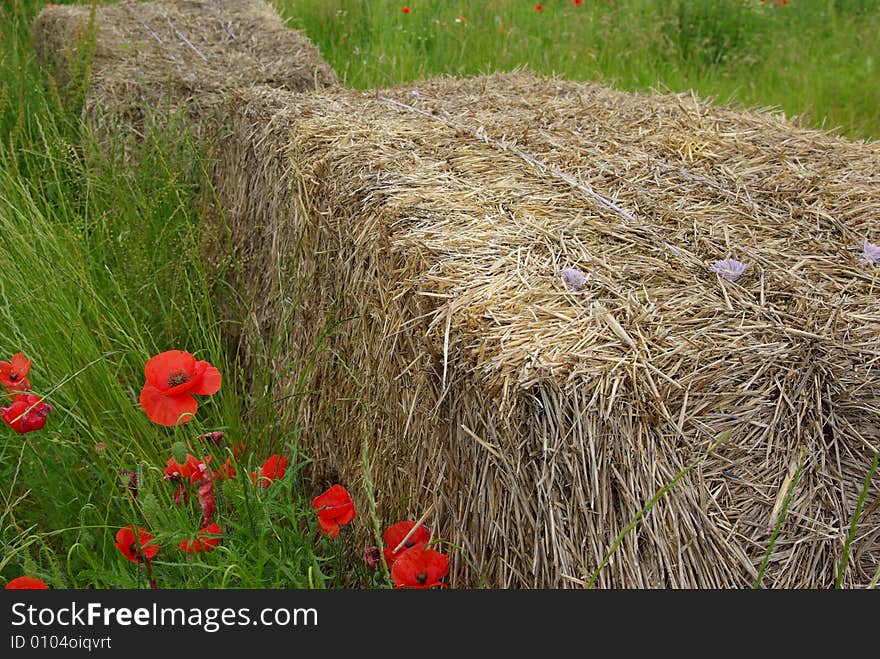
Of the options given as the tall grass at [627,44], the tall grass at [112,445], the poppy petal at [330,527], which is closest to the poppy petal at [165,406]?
the tall grass at [112,445]

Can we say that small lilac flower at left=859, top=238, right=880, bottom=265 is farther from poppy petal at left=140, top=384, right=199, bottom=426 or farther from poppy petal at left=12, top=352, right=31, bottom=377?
poppy petal at left=12, top=352, right=31, bottom=377

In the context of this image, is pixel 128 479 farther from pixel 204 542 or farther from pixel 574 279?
pixel 574 279

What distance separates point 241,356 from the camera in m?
3.05

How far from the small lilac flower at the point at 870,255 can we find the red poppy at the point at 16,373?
165 cm

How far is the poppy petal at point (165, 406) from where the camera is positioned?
4.99ft

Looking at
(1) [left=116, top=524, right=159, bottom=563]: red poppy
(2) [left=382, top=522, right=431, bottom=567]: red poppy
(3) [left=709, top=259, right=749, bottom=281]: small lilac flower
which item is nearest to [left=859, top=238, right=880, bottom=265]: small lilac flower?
(3) [left=709, top=259, right=749, bottom=281]: small lilac flower

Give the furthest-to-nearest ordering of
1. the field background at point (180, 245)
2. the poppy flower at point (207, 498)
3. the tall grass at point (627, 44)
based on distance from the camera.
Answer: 1. the tall grass at point (627, 44)
2. the field background at point (180, 245)
3. the poppy flower at point (207, 498)

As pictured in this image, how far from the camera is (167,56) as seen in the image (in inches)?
170

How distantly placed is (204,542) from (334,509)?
0.24 meters

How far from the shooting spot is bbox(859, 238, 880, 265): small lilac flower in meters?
Answer: 1.79

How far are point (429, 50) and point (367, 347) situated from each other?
13.1 feet

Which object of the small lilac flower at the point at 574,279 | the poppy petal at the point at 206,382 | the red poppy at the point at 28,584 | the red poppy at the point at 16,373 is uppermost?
the small lilac flower at the point at 574,279

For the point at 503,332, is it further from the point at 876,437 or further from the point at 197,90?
the point at 197,90

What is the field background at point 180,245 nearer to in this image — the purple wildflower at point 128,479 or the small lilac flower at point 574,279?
the purple wildflower at point 128,479
